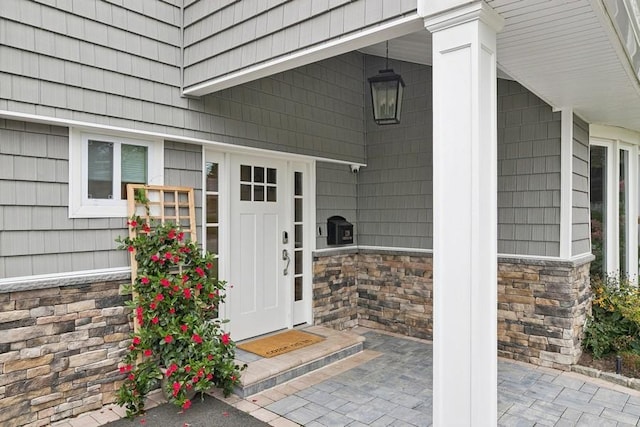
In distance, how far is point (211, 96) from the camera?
4.05 meters

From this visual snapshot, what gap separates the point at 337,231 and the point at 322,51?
3.01 m

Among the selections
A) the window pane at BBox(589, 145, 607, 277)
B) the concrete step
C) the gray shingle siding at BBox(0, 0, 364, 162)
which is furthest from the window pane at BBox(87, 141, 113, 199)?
the window pane at BBox(589, 145, 607, 277)

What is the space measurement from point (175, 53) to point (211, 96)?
48 centimetres

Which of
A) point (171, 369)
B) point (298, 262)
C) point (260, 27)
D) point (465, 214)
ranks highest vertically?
point (260, 27)

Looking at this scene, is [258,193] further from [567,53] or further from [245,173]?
[567,53]

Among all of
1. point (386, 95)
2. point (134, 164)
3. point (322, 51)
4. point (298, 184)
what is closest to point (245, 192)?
point (298, 184)

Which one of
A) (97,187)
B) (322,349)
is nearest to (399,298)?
(322,349)

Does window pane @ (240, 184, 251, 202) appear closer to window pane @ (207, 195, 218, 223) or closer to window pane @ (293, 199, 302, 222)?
window pane @ (207, 195, 218, 223)

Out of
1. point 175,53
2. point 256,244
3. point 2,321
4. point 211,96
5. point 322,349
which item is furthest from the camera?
point 256,244

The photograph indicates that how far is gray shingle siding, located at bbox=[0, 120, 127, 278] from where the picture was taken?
2967mm

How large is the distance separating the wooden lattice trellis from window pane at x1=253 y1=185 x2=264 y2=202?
938 mm

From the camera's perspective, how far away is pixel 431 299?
5.16 m

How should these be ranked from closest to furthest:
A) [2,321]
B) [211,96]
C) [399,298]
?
[2,321], [211,96], [399,298]

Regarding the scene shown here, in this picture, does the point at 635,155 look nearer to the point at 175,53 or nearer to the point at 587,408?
the point at 587,408
